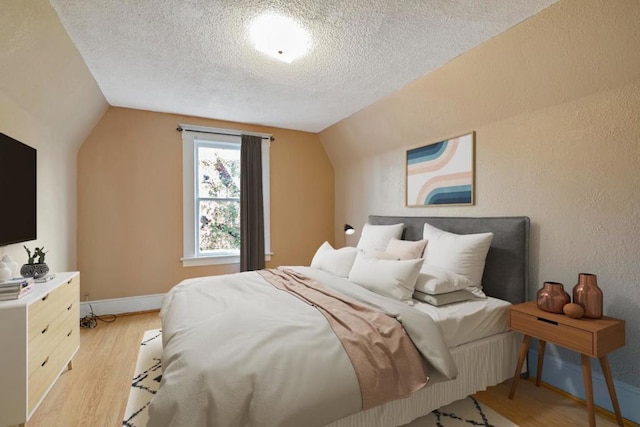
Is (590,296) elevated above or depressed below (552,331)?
above

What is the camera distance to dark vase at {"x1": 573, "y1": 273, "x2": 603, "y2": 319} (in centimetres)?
176

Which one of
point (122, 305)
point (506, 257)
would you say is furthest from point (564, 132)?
point (122, 305)

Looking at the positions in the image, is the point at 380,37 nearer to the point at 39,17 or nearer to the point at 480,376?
the point at 39,17

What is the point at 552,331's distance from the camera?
1.80 m

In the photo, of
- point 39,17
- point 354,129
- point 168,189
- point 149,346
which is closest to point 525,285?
point 354,129

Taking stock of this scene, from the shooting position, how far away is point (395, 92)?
3.11m

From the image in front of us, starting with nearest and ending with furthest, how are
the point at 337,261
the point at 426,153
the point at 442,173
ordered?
the point at 337,261 < the point at 442,173 < the point at 426,153

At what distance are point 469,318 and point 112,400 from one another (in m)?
2.38

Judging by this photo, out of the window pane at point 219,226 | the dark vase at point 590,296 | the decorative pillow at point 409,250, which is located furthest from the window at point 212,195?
the dark vase at point 590,296

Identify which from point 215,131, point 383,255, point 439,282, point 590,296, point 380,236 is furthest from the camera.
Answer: point 215,131

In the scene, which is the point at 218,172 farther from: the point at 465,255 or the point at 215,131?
the point at 465,255

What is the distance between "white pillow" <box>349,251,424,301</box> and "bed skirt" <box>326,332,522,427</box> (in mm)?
474

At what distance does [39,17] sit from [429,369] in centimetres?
297

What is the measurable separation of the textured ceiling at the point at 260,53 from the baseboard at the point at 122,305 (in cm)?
229
